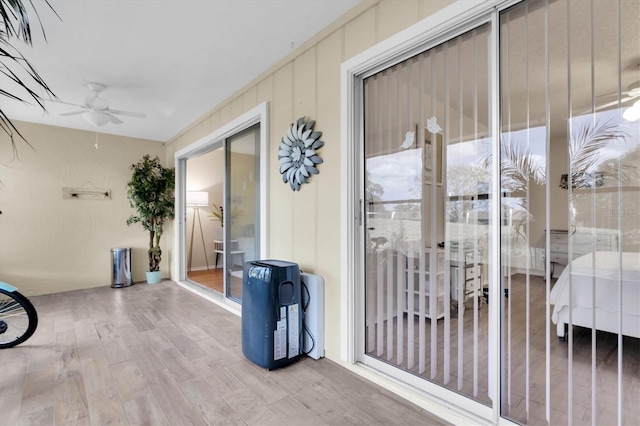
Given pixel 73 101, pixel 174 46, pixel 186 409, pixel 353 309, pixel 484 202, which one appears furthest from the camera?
pixel 73 101

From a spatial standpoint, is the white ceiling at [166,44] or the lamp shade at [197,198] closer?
the white ceiling at [166,44]

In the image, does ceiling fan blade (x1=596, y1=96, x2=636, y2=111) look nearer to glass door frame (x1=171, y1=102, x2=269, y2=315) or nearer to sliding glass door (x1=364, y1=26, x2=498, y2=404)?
sliding glass door (x1=364, y1=26, x2=498, y2=404)

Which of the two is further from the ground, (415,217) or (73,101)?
(73,101)

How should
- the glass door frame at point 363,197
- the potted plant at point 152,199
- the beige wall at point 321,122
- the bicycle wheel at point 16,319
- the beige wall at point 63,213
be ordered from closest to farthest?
the glass door frame at point 363,197, the beige wall at point 321,122, the bicycle wheel at point 16,319, the beige wall at point 63,213, the potted plant at point 152,199

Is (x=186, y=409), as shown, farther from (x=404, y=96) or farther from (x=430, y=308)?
(x=404, y=96)

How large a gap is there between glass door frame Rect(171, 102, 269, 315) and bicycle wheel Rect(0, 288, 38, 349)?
5.70 feet

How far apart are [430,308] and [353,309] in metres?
0.59

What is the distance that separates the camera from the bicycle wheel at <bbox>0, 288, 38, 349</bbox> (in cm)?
266

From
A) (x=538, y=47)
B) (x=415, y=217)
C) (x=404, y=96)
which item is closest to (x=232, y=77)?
(x=404, y=96)

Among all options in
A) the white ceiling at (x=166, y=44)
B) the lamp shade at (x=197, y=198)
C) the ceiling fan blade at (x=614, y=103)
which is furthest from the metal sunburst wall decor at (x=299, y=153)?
the lamp shade at (x=197, y=198)

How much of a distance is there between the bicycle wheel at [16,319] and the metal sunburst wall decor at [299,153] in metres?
2.49

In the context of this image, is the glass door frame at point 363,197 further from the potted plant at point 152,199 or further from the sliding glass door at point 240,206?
the potted plant at point 152,199

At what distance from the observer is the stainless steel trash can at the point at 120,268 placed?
491 cm

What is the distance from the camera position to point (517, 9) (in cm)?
153
